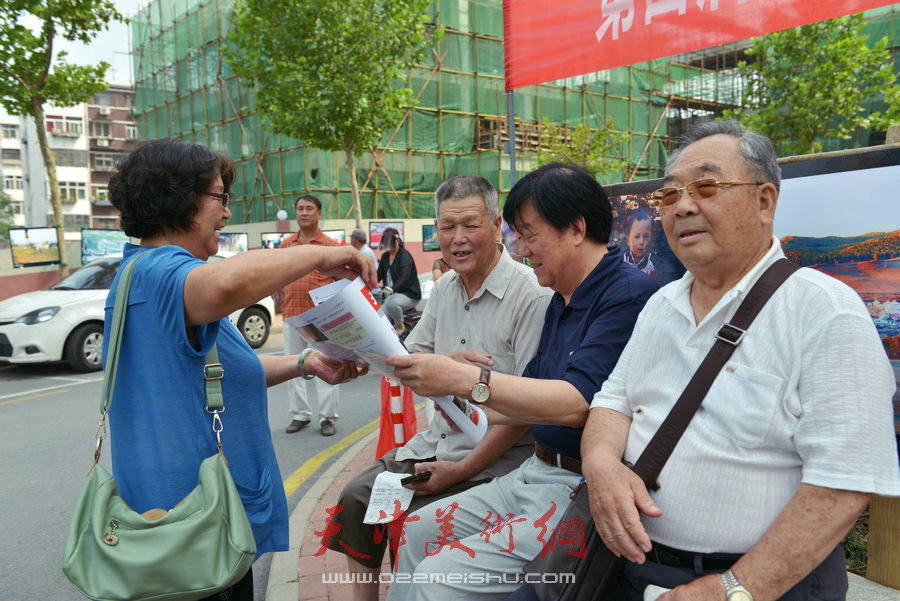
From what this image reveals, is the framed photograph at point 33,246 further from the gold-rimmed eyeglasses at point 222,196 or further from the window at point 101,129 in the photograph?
the window at point 101,129

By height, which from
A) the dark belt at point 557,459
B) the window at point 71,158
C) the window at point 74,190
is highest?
the window at point 71,158

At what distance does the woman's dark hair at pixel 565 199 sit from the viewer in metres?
2.21

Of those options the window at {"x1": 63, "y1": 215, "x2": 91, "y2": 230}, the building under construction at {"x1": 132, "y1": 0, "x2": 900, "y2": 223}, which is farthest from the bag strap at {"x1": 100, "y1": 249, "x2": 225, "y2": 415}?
the window at {"x1": 63, "y1": 215, "x2": 91, "y2": 230}

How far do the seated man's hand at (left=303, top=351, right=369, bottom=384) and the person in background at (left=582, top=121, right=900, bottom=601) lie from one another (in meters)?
0.94

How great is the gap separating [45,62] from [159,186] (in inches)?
498

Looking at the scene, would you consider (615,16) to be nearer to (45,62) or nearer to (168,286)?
(168,286)

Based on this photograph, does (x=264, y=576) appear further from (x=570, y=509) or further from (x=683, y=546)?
(x=683, y=546)

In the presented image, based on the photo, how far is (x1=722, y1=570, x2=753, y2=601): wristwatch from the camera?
1372 mm

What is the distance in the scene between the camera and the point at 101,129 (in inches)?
2514

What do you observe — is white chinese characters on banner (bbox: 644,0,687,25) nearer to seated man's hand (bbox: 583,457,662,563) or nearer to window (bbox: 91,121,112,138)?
seated man's hand (bbox: 583,457,662,563)

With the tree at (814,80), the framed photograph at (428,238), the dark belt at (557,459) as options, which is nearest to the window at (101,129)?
the framed photograph at (428,238)

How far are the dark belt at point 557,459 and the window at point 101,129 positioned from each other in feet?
237

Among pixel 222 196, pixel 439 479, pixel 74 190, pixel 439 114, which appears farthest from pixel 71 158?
pixel 439 479

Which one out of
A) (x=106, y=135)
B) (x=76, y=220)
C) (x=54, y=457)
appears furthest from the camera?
(x=106, y=135)
